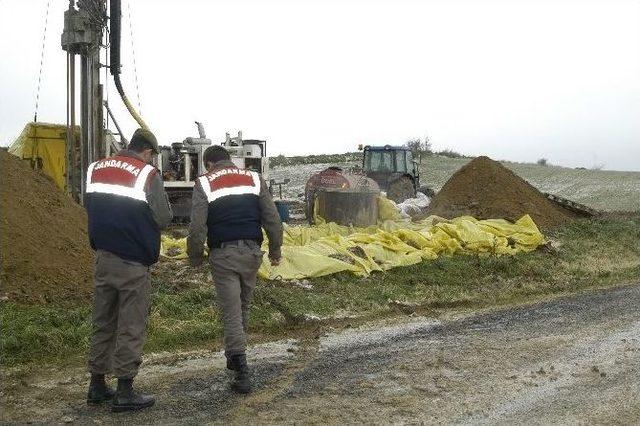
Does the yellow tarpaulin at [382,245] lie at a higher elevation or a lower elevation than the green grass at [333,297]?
higher

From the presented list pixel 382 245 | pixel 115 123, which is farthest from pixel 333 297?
pixel 115 123

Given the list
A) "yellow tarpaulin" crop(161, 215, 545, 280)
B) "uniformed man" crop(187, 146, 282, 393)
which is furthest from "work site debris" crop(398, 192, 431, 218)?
"uniformed man" crop(187, 146, 282, 393)

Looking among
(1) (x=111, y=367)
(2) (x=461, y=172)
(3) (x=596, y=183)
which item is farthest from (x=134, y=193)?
(3) (x=596, y=183)

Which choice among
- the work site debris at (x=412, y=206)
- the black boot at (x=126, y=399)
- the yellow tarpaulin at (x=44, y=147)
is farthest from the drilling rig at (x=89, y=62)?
the black boot at (x=126, y=399)

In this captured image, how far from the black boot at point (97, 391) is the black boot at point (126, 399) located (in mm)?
168

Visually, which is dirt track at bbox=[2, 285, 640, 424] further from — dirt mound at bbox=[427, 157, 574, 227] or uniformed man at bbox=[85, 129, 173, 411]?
dirt mound at bbox=[427, 157, 574, 227]

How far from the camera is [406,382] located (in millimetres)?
5930

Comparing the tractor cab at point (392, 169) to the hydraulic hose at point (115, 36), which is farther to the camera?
the tractor cab at point (392, 169)

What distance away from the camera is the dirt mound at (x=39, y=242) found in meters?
8.48

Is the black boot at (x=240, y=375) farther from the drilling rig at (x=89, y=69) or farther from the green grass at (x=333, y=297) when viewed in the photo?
the drilling rig at (x=89, y=69)

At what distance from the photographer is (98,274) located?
208 inches

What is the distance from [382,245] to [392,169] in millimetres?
10708

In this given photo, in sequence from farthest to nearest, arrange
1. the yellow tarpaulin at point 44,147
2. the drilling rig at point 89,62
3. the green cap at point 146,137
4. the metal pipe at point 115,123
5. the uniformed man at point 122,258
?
the yellow tarpaulin at point 44,147 < the metal pipe at point 115,123 < the drilling rig at point 89,62 < the green cap at point 146,137 < the uniformed man at point 122,258

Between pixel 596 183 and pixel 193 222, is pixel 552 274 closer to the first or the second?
pixel 193 222
